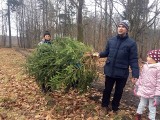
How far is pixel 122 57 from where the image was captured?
17.3ft

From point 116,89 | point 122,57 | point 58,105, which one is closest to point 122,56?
point 122,57

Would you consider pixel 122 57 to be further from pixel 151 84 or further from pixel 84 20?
pixel 84 20

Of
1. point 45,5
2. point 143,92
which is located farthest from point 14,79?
point 45,5

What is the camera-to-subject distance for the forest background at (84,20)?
1844 cm

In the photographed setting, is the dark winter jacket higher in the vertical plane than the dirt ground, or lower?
higher

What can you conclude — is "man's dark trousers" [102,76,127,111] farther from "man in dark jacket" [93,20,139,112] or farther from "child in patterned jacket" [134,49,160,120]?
"child in patterned jacket" [134,49,160,120]

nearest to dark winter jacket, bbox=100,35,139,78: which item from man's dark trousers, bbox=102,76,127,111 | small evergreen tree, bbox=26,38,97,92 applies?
man's dark trousers, bbox=102,76,127,111

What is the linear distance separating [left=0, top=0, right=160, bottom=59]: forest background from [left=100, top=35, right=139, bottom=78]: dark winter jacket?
6.16ft

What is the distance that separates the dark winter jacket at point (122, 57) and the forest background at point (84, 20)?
188cm

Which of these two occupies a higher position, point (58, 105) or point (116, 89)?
point (116, 89)

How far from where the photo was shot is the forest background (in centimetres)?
1844

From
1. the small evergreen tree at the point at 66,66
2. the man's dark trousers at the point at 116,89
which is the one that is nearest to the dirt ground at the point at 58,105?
the man's dark trousers at the point at 116,89

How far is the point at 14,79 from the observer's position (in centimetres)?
1023

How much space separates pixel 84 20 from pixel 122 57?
29.5 m
